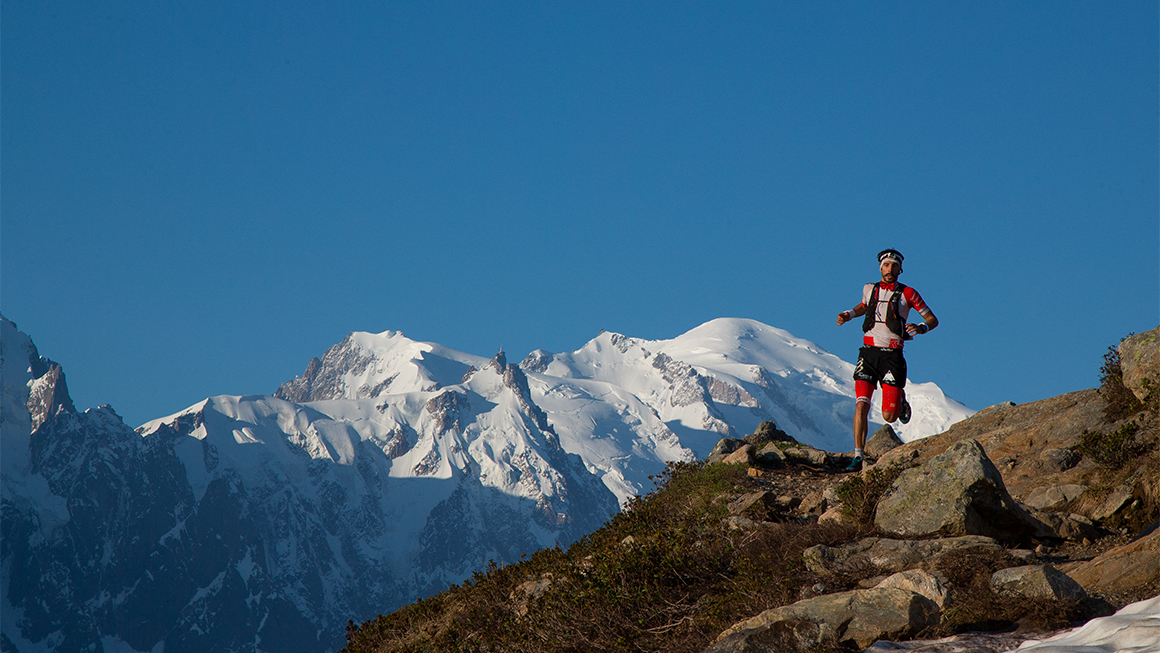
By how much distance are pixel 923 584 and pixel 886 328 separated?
261 inches

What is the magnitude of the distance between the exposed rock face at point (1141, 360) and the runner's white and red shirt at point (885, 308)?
8.49 feet

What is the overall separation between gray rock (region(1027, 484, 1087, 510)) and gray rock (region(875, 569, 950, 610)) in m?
4.45

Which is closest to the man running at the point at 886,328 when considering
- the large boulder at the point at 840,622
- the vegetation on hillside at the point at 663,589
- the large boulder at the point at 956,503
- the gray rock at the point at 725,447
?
the vegetation on hillside at the point at 663,589

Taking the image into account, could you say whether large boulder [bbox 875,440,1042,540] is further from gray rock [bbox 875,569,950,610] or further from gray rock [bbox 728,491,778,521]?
gray rock [bbox 875,569,950,610]

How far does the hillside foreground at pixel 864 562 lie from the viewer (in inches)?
320

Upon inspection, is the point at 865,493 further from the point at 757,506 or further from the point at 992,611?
the point at 992,611

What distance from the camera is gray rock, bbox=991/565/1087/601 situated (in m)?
8.16

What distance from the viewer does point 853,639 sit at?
7891 millimetres

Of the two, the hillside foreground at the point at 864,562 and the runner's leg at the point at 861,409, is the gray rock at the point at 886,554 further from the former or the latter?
the runner's leg at the point at 861,409

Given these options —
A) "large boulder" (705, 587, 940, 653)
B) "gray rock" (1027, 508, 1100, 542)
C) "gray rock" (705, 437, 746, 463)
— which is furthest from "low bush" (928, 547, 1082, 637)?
"gray rock" (705, 437, 746, 463)

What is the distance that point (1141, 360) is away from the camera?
13109 mm

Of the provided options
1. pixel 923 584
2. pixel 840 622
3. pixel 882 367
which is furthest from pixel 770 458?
pixel 840 622

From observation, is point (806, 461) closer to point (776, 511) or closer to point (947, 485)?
point (776, 511)

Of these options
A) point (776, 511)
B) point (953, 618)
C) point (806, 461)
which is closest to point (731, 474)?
point (806, 461)
